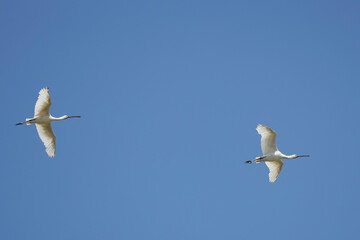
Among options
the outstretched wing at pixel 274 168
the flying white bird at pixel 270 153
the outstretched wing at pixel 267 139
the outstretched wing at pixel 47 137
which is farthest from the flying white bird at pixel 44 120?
the outstretched wing at pixel 274 168

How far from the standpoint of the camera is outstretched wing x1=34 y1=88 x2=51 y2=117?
3906 centimetres

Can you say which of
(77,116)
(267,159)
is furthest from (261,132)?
(77,116)

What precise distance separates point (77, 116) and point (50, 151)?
12.6 ft

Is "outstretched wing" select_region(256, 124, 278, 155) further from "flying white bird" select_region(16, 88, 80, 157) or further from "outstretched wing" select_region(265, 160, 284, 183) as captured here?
"flying white bird" select_region(16, 88, 80, 157)

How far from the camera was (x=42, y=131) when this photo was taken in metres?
40.8

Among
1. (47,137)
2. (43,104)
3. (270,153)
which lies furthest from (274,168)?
(43,104)

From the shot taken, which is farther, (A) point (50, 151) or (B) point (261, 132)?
(A) point (50, 151)

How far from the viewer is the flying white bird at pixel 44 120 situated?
Answer: 39219mm

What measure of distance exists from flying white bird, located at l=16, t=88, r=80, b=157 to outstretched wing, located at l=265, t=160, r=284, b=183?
14036 millimetres

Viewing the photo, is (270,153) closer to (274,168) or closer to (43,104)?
(274,168)

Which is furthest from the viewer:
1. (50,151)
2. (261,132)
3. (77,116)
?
(77,116)

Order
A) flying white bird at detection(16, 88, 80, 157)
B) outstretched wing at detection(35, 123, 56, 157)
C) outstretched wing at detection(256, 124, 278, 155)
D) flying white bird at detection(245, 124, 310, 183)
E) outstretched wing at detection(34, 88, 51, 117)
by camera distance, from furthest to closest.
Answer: outstretched wing at detection(35, 123, 56, 157) → flying white bird at detection(16, 88, 80, 157) → outstretched wing at detection(34, 88, 51, 117) → flying white bird at detection(245, 124, 310, 183) → outstretched wing at detection(256, 124, 278, 155)

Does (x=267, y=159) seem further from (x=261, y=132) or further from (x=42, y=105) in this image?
(x=42, y=105)

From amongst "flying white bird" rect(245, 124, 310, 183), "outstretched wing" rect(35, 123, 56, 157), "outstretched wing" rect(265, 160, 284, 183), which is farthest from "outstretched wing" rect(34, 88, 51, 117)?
"outstretched wing" rect(265, 160, 284, 183)
